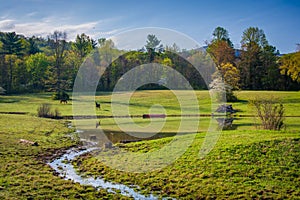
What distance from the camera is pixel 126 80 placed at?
262 feet

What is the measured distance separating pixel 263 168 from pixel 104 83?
72.9 m

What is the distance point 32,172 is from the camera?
14.4m

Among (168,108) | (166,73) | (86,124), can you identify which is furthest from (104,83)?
(86,124)

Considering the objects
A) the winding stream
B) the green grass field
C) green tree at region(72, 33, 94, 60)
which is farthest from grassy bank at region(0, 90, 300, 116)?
green tree at region(72, 33, 94, 60)

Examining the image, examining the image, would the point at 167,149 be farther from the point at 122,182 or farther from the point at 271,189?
the point at 271,189

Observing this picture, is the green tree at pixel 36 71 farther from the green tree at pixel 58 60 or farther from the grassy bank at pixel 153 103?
the grassy bank at pixel 153 103

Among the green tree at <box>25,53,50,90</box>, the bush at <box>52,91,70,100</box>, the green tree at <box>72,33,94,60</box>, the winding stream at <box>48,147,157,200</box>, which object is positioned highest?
the green tree at <box>72,33,94,60</box>

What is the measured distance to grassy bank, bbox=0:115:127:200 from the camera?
38.0 ft

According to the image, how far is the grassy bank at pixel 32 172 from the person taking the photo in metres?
11.6

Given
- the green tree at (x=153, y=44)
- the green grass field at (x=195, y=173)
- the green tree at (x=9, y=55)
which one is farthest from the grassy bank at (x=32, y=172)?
the green tree at (x=153, y=44)

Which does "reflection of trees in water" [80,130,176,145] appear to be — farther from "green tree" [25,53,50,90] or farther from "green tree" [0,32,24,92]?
"green tree" [25,53,50,90]

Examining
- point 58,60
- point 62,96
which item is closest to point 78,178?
point 62,96

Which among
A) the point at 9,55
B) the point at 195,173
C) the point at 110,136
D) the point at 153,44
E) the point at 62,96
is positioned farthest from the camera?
the point at 153,44

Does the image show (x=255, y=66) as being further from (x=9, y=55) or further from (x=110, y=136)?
(x=110, y=136)
